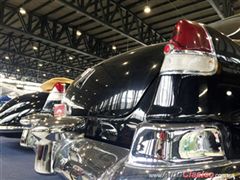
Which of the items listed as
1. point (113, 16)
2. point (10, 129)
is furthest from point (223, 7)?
point (10, 129)

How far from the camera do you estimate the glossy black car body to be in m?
3.09

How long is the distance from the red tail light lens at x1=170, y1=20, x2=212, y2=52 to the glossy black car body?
258 cm

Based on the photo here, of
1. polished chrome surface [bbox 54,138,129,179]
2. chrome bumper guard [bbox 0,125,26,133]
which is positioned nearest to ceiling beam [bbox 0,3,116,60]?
chrome bumper guard [bbox 0,125,26,133]

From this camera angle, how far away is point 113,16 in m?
8.38

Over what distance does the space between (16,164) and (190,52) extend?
97.0 inches

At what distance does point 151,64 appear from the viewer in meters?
1.12

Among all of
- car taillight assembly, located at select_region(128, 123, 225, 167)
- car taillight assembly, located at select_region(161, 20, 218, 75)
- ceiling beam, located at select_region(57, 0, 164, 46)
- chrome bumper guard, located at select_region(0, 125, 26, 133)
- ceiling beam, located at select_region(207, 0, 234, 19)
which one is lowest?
chrome bumper guard, located at select_region(0, 125, 26, 133)

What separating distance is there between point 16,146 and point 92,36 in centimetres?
857

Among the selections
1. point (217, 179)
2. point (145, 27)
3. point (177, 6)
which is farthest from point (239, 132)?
point (145, 27)

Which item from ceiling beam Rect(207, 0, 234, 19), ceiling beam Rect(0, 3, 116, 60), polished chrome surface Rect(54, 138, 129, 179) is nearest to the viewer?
polished chrome surface Rect(54, 138, 129, 179)

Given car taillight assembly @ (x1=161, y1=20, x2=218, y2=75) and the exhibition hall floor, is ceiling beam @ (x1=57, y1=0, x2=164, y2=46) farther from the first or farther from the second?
car taillight assembly @ (x1=161, y1=20, x2=218, y2=75)

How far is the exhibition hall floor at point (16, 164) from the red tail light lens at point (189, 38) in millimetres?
1331

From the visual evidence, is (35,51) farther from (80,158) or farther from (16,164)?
(80,158)

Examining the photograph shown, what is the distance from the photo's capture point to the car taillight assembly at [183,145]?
0.72m
